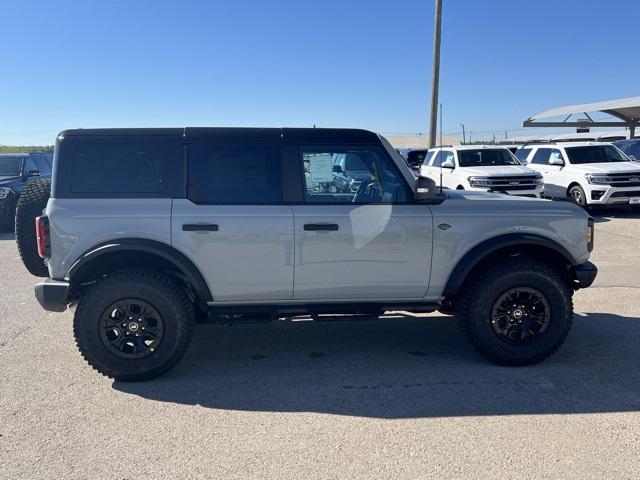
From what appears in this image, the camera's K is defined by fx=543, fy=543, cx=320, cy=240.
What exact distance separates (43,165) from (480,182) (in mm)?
11861

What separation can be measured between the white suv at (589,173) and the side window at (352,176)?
9.67m

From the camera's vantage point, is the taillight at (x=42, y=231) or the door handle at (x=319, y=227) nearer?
the taillight at (x=42, y=231)

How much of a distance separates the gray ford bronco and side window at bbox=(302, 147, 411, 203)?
1cm

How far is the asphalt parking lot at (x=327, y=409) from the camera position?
10.1 ft

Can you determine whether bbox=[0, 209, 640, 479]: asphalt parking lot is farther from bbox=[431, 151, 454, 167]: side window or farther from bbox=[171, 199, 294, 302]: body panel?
bbox=[431, 151, 454, 167]: side window

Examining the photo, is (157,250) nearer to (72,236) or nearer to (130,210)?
(130,210)

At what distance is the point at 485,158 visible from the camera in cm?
1493

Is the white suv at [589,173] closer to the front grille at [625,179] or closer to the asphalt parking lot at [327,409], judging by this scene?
the front grille at [625,179]

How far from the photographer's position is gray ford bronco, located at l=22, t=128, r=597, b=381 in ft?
13.7

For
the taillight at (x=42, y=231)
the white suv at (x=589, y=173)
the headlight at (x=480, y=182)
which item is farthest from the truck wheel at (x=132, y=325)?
the white suv at (x=589, y=173)

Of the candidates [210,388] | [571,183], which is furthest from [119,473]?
[571,183]

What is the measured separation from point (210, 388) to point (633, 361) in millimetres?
3496

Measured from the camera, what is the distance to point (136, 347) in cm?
422

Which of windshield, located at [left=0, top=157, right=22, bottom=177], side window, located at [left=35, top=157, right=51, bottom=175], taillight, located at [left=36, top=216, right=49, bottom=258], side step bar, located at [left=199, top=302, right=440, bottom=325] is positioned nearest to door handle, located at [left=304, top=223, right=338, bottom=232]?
side step bar, located at [left=199, top=302, right=440, bottom=325]
